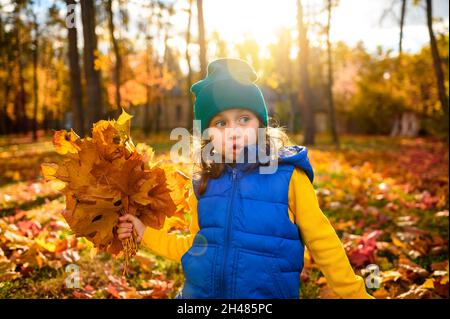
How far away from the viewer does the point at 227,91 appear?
7.53 feet

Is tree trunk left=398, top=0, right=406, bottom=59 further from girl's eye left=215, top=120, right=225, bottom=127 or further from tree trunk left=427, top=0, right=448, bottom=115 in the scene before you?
girl's eye left=215, top=120, right=225, bottom=127

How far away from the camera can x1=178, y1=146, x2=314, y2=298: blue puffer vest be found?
210 centimetres

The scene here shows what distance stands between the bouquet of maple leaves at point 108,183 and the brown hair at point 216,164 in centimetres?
17

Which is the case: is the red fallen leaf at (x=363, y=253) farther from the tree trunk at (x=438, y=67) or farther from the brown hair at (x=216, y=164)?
the tree trunk at (x=438, y=67)

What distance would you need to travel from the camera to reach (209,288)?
214cm

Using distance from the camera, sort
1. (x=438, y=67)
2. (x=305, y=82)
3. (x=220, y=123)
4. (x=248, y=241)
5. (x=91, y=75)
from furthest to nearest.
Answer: (x=305, y=82), (x=438, y=67), (x=91, y=75), (x=220, y=123), (x=248, y=241)

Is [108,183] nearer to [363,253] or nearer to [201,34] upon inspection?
[363,253]

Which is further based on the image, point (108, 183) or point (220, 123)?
point (220, 123)

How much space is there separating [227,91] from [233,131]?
0.20 metres

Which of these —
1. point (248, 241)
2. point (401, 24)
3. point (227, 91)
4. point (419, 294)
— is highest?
point (401, 24)

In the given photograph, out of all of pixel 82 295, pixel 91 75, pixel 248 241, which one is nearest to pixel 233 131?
pixel 248 241

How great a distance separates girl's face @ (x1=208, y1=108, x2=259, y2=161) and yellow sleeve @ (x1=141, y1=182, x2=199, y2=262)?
360 mm
